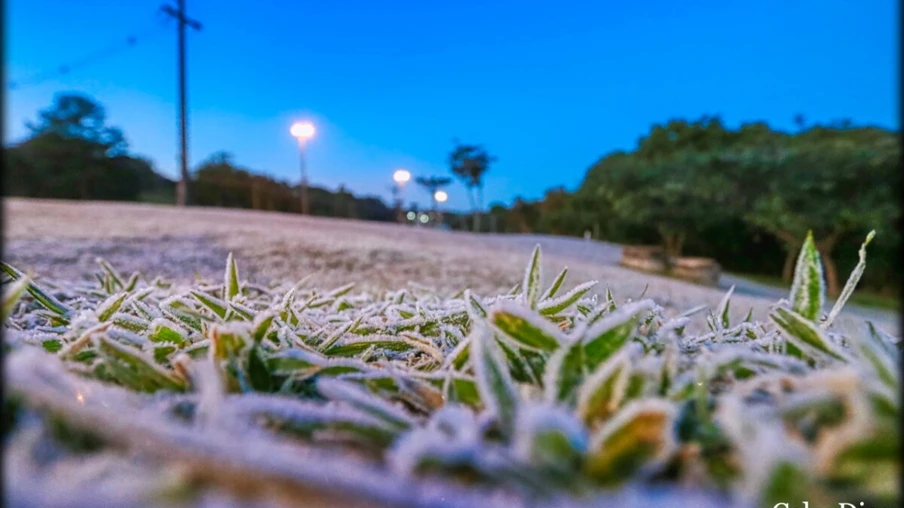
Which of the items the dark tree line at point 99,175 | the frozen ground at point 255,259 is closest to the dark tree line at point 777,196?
the frozen ground at point 255,259

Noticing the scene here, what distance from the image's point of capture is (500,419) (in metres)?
0.41

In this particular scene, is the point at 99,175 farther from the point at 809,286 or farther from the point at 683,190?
the point at 809,286

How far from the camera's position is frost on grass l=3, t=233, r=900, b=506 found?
0.30 metres

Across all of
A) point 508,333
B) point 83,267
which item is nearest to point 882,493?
point 508,333

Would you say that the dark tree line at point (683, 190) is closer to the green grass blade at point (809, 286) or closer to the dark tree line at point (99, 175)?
the dark tree line at point (99, 175)

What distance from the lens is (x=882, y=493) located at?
0.30m

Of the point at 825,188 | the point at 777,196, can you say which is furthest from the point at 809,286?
the point at 825,188

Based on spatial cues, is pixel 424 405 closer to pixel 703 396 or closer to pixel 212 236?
pixel 703 396

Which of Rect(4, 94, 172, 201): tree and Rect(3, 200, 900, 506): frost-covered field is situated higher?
Rect(4, 94, 172, 201): tree

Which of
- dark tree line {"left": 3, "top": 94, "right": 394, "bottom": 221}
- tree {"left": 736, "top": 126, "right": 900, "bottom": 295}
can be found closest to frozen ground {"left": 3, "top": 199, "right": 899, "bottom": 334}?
tree {"left": 736, "top": 126, "right": 900, "bottom": 295}

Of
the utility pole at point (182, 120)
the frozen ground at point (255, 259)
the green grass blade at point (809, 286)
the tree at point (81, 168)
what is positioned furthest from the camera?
the tree at point (81, 168)

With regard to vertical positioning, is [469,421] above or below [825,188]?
below

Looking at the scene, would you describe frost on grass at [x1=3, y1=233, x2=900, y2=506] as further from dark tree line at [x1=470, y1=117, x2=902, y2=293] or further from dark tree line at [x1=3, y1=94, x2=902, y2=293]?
dark tree line at [x1=470, y1=117, x2=902, y2=293]

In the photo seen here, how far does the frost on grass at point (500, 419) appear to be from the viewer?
0.30 m
